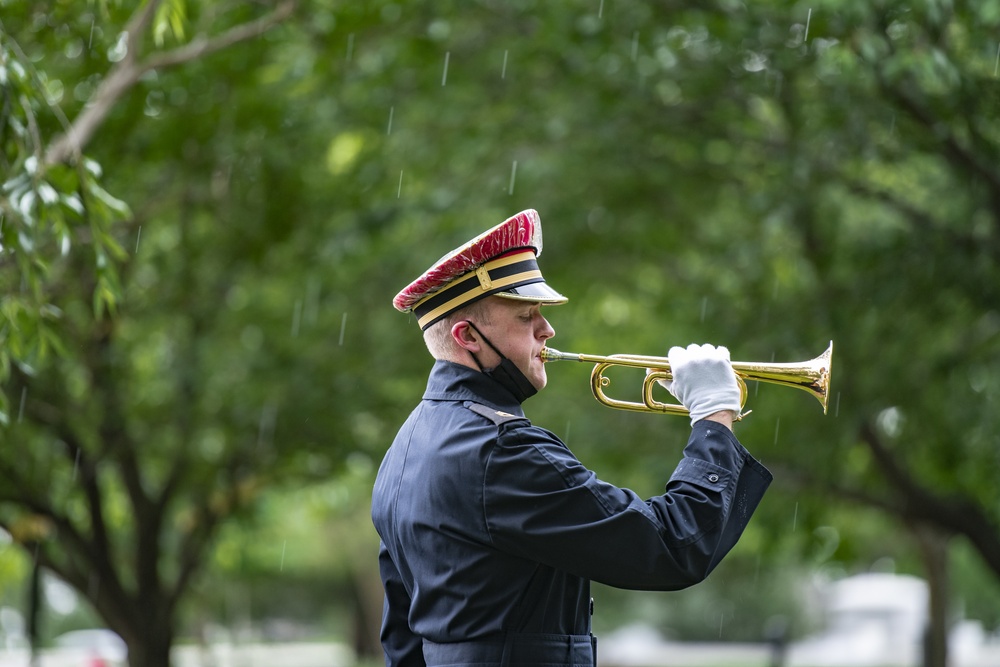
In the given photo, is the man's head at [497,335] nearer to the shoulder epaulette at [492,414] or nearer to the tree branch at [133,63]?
the shoulder epaulette at [492,414]

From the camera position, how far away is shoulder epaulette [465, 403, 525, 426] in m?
2.73

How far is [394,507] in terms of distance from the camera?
292cm

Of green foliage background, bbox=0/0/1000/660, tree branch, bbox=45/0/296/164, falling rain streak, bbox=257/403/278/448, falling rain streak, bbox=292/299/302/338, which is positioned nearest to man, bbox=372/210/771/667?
tree branch, bbox=45/0/296/164

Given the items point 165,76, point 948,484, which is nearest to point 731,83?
point 165,76

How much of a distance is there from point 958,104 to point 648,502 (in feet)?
18.2

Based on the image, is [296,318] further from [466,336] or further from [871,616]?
[871,616]

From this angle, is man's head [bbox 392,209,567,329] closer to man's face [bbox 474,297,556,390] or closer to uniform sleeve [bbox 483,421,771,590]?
man's face [bbox 474,297,556,390]

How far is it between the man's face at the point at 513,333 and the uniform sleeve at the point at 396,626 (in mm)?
608

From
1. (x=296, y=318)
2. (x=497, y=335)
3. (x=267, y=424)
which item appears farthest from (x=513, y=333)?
(x=296, y=318)

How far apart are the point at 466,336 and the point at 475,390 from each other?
0.43 ft

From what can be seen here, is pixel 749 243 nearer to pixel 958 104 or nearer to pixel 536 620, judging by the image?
pixel 958 104

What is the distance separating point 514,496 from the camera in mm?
2617

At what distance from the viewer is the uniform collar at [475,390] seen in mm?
2873

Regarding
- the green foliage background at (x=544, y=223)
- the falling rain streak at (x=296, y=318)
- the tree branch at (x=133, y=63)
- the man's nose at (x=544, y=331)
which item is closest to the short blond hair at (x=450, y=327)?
the man's nose at (x=544, y=331)
